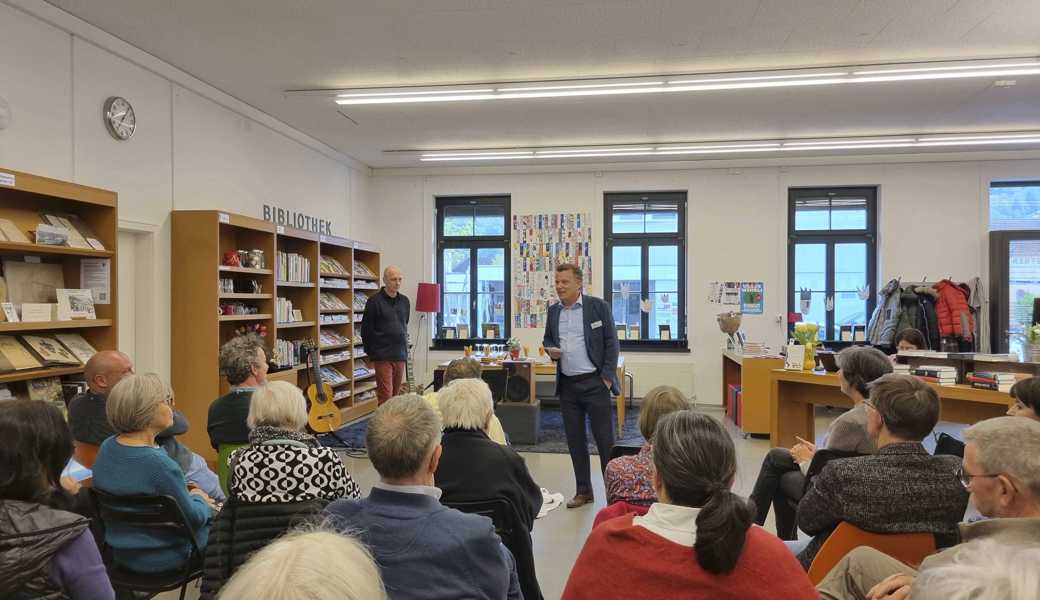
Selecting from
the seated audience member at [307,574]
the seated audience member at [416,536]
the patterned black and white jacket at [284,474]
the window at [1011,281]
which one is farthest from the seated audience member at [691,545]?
the window at [1011,281]

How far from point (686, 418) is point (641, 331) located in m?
7.32

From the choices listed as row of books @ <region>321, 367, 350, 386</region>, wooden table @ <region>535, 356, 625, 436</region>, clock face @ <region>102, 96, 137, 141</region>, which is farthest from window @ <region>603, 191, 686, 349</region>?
clock face @ <region>102, 96, 137, 141</region>

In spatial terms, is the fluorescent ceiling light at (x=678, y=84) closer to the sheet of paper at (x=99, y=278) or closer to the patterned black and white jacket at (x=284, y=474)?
the sheet of paper at (x=99, y=278)

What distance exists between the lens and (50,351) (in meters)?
3.65

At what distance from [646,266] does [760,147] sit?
2181 millimetres

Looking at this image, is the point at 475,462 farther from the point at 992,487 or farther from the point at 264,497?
the point at 992,487

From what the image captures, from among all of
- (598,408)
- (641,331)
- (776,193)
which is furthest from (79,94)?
(776,193)

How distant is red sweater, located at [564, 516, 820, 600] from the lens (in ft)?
4.05

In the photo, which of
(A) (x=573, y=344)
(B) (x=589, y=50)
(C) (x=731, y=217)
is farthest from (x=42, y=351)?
(C) (x=731, y=217)

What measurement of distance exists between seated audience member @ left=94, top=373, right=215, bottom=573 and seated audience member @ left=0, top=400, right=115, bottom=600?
561mm

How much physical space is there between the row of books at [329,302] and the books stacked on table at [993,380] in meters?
6.07

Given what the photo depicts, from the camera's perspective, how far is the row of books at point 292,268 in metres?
6.09

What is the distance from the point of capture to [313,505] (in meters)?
1.93

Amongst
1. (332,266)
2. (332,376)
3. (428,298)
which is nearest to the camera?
(332,376)
